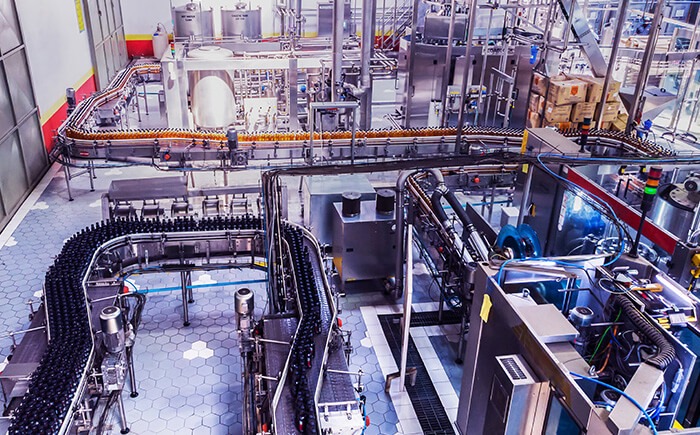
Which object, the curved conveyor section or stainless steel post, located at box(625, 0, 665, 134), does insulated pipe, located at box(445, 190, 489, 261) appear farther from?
stainless steel post, located at box(625, 0, 665, 134)

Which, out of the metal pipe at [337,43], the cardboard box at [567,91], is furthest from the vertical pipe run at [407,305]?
the cardboard box at [567,91]

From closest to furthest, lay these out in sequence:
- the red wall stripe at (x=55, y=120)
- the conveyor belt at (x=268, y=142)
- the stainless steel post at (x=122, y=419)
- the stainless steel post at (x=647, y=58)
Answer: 1. the stainless steel post at (x=122, y=419)
2. the conveyor belt at (x=268, y=142)
3. the stainless steel post at (x=647, y=58)
4. the red wall stripe at (x=55, y=120)

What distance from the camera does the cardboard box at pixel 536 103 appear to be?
8.54 metres

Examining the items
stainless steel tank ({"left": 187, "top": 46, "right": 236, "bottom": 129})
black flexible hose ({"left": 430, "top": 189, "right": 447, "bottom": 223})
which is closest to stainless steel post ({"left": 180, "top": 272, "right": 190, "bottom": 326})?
black flexible hose ({"left": 430, "top": 189, "right": 447, "bottom": 223})

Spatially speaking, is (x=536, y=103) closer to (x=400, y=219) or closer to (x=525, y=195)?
(x=525, y=195)

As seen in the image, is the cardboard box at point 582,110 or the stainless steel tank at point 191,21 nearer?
the cardboard box at point 582,110

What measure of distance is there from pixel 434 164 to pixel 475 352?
5.34 feet

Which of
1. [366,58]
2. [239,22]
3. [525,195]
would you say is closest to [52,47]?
[239,22]

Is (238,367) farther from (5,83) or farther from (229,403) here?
(5,83)

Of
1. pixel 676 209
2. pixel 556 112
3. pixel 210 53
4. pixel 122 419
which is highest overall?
pixel 210 53

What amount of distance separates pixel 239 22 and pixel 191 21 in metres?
1.11

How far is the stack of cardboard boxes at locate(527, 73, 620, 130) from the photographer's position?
8.13 m

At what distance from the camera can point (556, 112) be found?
8250mm

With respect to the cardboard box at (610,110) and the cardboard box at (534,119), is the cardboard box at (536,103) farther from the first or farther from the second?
the cardboard box at (610,110)
